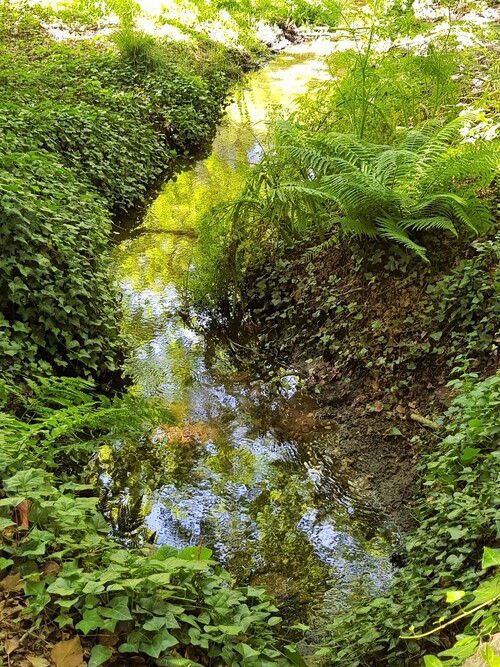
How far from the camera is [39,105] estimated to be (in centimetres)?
694

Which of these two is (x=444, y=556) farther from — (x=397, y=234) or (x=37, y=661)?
(x=397, y=234)

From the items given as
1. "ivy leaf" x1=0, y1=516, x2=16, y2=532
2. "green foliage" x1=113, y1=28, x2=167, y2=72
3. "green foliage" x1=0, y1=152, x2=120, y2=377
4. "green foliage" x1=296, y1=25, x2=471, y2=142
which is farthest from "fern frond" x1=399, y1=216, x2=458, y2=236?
"green foliage" x1=113, y1=28, x2=167, y2=72

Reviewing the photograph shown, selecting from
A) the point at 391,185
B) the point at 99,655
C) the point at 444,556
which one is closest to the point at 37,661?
the point at 99,655

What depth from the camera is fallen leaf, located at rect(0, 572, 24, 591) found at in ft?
7.38

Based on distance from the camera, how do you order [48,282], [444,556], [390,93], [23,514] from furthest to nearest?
1. [390,93]
2. [48,282]
3. [444,556]
4. [23,514]

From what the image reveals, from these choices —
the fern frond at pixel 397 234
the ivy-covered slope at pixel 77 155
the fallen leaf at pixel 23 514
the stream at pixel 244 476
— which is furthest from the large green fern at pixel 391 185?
the fallen leaf at pixel 23 514

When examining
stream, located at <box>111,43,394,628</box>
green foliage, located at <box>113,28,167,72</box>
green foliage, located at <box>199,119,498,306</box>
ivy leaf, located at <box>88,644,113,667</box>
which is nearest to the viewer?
ivy leaf, located at <box>88,644,113,667</box>

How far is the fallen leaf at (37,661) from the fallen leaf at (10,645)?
0.06 m

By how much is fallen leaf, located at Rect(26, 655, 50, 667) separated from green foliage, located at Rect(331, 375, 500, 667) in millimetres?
1254

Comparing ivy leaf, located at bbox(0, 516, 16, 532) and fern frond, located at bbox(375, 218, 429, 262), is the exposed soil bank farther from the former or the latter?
ivy leaf, located at bbox(0, 516, 16, 532)

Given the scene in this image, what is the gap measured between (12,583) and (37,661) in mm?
328

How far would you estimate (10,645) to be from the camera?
2.07 meters

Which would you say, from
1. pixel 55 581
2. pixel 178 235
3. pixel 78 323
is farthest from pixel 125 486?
pixel 178 235

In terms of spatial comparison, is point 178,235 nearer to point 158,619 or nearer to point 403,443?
point 403,443
